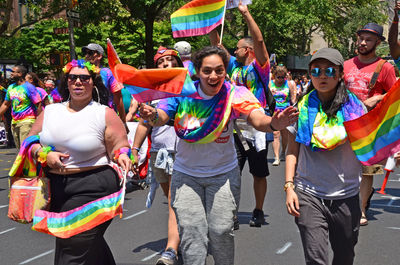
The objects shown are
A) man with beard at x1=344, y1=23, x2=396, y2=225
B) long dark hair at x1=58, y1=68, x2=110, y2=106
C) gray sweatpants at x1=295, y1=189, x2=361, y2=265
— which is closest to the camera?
gray sweatpants at x1=295, y1=189, x2=361, y2=265

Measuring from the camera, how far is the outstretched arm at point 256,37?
471cm

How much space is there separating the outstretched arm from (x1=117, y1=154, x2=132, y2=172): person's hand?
1621 millimetres

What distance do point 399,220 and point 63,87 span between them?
174 inches

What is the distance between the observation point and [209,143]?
12.8 ft

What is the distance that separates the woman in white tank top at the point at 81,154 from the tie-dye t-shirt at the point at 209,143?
16.2 inches

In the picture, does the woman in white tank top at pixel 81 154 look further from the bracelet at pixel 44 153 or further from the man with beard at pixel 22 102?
the man with beard at pixel 22 102

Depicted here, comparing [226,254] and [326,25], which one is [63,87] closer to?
[226,254]

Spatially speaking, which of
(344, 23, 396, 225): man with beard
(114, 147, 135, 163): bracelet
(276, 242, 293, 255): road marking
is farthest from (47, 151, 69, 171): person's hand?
(344, 23, 396, 225): man with beard

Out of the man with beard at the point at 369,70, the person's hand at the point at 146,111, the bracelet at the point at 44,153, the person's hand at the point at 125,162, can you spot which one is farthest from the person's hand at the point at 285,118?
the man with beard at the point at 369,70

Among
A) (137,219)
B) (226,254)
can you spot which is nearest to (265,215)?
(137,219)

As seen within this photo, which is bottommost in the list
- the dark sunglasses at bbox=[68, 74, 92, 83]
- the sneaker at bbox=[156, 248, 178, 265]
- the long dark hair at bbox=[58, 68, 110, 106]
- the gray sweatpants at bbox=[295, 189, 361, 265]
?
the sneaker at bbox=[156, 248, 178, 265]

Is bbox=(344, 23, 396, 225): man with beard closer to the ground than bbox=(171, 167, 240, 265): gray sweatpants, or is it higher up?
higher up

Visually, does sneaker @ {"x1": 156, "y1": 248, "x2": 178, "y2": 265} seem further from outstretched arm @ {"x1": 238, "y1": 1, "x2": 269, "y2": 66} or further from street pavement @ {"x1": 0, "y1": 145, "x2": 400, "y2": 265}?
outstretched arm @ {"x1": 238, "y1": 1, "x2": 269, "y2": 66}

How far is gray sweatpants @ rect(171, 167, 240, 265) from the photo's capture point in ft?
12.6
